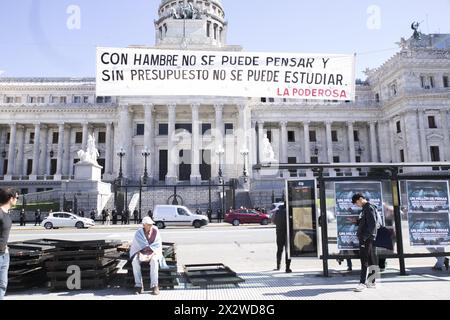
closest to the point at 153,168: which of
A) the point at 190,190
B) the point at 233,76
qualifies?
the point at 190,190

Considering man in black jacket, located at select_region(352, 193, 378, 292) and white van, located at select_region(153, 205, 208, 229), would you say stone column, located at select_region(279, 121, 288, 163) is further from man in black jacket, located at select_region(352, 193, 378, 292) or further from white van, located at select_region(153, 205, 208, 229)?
man in black jacket, located at select_region(352, 193, 378, 292)

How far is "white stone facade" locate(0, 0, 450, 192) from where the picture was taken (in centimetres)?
4622

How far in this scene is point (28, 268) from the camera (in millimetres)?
7344

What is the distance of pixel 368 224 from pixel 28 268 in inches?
274

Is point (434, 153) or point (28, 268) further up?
point (434, 153)

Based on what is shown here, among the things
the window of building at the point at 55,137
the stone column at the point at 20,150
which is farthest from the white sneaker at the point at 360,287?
the window of building at the point at 55,137

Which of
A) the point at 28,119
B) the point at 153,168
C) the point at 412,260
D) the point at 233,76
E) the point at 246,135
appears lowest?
the point at 412,260

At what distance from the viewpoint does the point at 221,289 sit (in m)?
7.18

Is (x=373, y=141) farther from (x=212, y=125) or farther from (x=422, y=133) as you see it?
(x=212, y=125)

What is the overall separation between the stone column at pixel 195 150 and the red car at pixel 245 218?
1577cm

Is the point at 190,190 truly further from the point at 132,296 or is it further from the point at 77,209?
the point at 132,296

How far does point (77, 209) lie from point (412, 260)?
95.6 feet

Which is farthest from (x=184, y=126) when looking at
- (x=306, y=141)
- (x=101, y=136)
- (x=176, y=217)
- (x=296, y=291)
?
(x=296, y=291)

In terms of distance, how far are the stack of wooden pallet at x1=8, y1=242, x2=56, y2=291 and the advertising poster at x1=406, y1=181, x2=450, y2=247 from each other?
8.27 m
